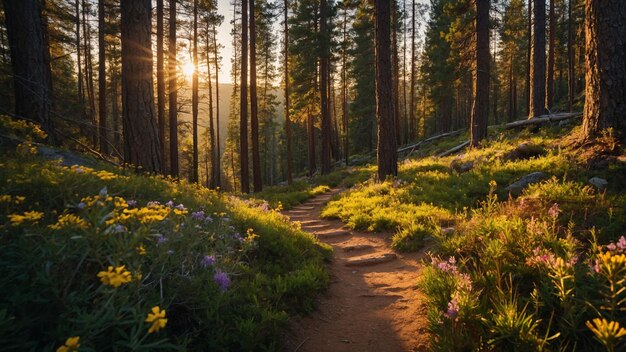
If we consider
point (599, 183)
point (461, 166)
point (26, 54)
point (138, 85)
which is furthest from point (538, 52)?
point (26, 54)

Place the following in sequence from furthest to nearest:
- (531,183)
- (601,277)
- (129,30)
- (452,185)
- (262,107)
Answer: (262,107), (452,185), (129,30), (531,183), (601,277)

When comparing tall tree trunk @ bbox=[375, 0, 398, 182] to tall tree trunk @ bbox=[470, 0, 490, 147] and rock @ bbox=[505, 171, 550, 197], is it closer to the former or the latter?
tall tree trunk @ bbox=[470, 0, 490, 147]

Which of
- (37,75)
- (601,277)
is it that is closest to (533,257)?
(601,277)

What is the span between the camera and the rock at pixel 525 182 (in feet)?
22.4

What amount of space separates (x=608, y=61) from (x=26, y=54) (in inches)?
485

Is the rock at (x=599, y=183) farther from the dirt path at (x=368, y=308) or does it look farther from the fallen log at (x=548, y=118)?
the fallen log at (x=548, y=118)

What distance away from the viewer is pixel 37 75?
7.14 meters

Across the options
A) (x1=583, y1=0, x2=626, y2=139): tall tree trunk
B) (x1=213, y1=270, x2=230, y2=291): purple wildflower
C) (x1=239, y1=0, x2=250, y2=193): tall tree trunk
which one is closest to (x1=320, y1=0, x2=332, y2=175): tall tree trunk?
(x1=239, y1=0, x2=250, y2=193): tall tree trunk

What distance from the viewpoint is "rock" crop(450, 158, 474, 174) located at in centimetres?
1038

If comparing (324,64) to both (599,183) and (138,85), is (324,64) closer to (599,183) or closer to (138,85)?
(138,85)

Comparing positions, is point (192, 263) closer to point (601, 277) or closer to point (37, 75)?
point (601, 277)

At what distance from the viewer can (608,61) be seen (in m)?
6.31

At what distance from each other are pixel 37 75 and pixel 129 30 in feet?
7.34

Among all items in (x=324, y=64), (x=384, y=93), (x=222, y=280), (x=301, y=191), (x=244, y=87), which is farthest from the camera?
(x=324, y=64)
